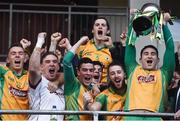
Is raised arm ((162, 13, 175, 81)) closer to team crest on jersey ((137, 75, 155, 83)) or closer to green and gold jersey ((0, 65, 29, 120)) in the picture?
team crest on jersey ((137, 75, 155, 83))

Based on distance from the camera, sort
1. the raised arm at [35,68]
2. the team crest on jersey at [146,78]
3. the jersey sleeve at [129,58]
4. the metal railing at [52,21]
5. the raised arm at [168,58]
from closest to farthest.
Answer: the raised arm at [35,68] < the team crest on jersey at [146,78] < the raised arm at [168,58] < the jersey sleeve at [129,58] < the metal railing at [52,21]

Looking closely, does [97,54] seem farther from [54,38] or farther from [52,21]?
[52,21]

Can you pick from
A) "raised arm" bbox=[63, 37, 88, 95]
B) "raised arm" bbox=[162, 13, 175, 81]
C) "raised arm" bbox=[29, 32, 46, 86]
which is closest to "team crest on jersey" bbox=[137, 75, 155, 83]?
"raised arm" bbox=[162, 13, 175, 81]

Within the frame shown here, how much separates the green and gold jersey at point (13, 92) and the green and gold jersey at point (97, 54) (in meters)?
0.98

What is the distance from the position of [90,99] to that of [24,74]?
3.37ft

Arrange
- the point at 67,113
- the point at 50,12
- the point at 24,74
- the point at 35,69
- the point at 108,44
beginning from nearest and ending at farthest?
the point at 67,113
the point at 35,69
the point at 24,74
the point at 108,44
the point at 50,12

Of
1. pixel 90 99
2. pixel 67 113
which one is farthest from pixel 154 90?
pixel 67 113

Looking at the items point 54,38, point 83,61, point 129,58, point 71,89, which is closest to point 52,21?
point 54,38

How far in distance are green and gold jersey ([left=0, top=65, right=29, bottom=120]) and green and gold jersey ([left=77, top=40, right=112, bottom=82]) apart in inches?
38.7

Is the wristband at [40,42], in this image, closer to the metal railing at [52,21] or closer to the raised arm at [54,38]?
the raised arm at [54,38]

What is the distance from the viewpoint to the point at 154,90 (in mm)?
7684

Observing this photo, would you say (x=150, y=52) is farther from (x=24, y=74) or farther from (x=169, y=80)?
(x=24, y=74)

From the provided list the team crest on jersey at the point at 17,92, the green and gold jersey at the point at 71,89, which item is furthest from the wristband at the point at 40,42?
the team crest on jersey at the point at 17,92

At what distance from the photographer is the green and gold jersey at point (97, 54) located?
868 cm
